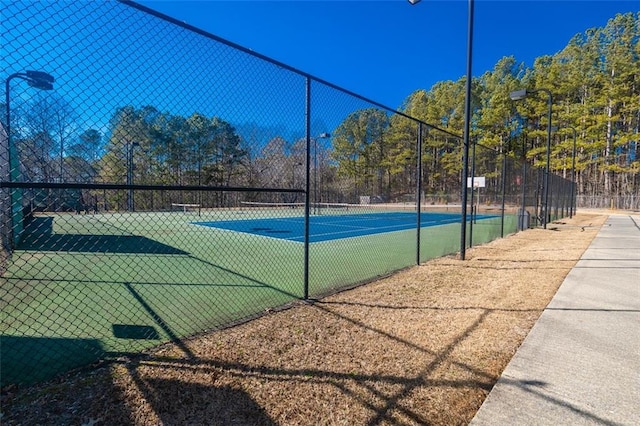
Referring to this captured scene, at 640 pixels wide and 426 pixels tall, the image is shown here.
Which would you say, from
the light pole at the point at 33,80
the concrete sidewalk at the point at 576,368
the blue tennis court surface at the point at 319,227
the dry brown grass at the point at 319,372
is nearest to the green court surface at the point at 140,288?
the dry brown grass at the point at 319,372

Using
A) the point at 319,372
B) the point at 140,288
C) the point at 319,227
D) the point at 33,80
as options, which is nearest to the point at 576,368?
the point at 319,372

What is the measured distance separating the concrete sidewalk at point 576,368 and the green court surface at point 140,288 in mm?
2544

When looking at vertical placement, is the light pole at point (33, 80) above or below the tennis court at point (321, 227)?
above

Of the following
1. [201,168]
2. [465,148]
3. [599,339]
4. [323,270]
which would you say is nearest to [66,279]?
[201,168]

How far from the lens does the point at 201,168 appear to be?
340 cm

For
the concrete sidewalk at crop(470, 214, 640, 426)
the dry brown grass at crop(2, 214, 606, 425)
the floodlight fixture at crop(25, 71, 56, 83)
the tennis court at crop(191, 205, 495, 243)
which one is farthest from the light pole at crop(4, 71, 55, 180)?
the tennis court at crop(191, 205, 495, 243)

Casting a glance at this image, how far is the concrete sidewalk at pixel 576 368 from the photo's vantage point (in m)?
2.12

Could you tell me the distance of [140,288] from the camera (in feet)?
16.4

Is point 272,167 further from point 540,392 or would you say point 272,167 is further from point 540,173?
point 540,173

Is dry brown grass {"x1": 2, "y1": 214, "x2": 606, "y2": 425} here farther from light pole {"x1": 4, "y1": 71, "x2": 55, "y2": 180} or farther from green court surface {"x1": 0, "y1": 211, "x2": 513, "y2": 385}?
light pole {"x1": 4, "y1": 71, "x2": 55, "y2": 180}

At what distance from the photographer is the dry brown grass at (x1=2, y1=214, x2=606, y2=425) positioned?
6.97 ft

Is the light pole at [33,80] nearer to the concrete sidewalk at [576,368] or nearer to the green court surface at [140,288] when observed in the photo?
the green court surface at [140,288]

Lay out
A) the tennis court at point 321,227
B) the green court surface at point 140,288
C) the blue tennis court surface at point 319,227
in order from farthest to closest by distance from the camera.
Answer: the blue tennis court surface at point 319,227 < the tennis court at point 321,227 < the green court surface at point 140,288

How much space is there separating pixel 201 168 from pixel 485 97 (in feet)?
193
